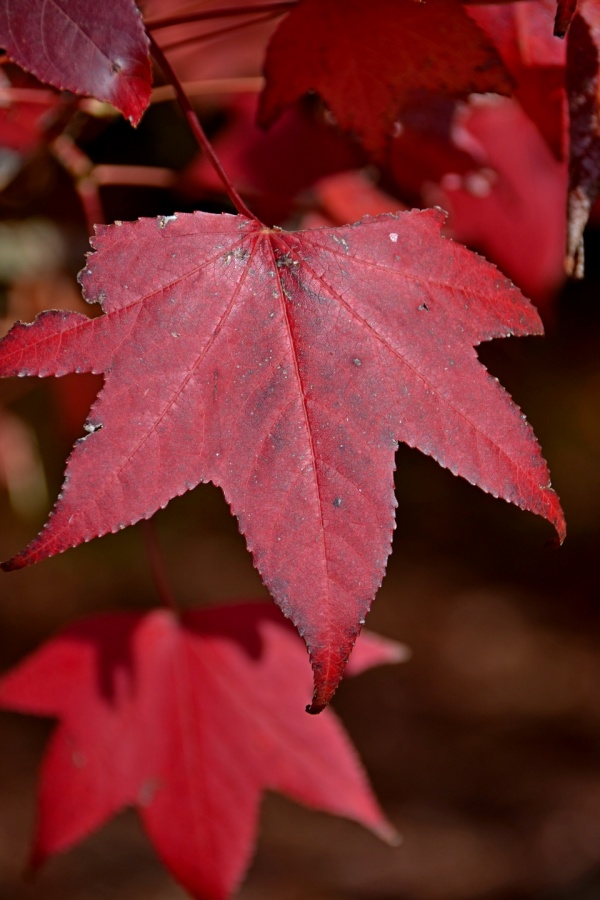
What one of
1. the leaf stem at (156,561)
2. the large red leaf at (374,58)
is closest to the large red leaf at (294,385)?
the large red leaf at (374,58)

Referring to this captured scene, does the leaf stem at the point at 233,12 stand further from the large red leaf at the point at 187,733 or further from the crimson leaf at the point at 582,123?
the large red leaf at the point at 187,733

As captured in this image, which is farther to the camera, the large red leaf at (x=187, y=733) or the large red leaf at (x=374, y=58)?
the large red leaf at (x=187, y=733)

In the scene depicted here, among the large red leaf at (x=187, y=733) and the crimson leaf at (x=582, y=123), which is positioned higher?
the crimson leaf at (x=582, y=123)

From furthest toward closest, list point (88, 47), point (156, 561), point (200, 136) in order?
point (156, 561)
point (200, 136)
point (88, 47)

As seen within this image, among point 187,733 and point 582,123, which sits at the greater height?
point 582,123

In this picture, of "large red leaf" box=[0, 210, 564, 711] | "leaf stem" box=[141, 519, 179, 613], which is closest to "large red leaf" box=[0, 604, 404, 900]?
"leaf stem" box=[141, 519, 179, 613]

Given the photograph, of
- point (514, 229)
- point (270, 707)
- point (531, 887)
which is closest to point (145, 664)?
point (270, 707)

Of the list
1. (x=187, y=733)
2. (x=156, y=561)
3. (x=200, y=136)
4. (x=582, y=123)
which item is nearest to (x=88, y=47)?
(x=200, y=136)

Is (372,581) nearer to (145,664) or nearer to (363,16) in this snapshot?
(363,16)

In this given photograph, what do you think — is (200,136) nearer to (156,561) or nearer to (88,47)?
(88,47)
